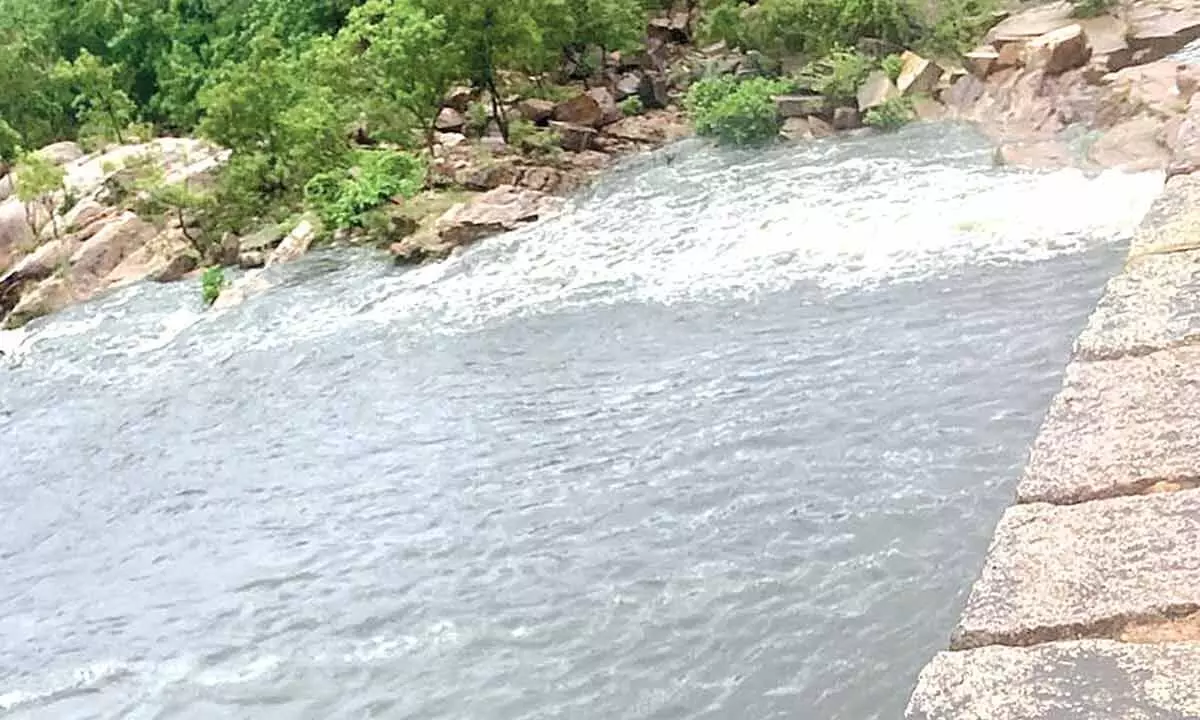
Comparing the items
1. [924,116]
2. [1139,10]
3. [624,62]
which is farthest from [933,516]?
[624,62]

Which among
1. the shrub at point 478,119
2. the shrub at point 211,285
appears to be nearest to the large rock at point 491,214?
the shrub at point 211,285

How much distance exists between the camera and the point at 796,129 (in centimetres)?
1878

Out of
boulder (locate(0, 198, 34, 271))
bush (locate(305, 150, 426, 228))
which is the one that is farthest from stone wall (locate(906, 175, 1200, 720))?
boulder (locate(0, 198, 34, 271))

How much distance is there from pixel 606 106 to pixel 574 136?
1.71 metres

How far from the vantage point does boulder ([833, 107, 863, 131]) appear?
59.9ft

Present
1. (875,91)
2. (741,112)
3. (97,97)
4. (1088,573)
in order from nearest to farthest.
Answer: (1088,573) → (875,91) → (741,112) → (97,97)

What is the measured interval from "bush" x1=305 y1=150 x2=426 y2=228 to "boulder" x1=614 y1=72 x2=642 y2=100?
457 centimetres

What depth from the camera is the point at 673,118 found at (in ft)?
72.0

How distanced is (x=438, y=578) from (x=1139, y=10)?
14051 mm

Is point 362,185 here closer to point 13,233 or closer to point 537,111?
point 537,111

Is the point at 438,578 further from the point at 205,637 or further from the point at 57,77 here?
the point at 57,77

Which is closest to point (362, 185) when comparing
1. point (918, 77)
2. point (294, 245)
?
point (294, 245)

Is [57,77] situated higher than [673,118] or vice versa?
[57,77]

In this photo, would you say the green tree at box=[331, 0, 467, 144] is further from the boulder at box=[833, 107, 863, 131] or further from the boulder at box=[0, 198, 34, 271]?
the boulder at box=[0, 198, 34, 271]
